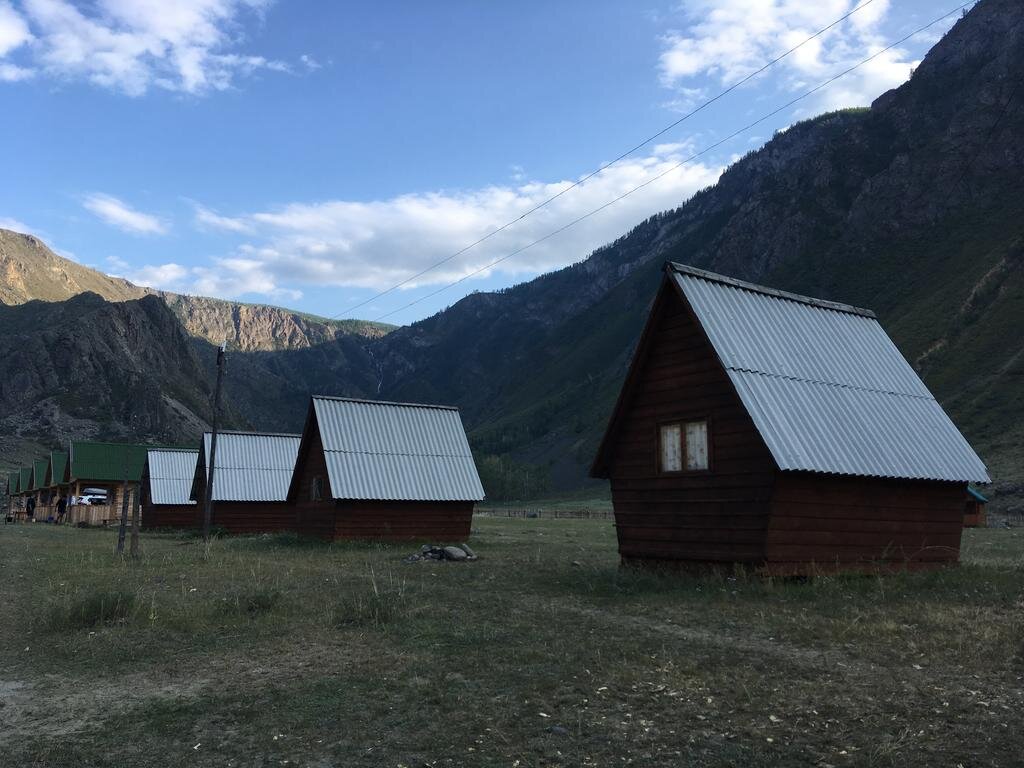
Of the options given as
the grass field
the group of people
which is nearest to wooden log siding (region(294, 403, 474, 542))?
the grass field

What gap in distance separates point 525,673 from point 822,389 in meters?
12.0

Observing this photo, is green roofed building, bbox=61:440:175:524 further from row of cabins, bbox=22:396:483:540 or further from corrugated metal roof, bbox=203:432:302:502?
row of cabins, bbox=22:396:483:540

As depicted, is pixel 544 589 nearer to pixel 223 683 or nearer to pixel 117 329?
pixel 223 683

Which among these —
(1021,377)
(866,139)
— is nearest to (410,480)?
(1021,377)

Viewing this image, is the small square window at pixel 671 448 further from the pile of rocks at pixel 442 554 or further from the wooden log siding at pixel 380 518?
the wooden log siding at pixel 380 518

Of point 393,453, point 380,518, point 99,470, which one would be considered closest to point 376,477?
point 380,518

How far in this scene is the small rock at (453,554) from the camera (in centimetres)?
2595

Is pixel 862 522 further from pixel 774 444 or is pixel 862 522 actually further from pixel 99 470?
pixel 99 470

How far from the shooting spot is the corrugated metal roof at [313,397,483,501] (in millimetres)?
33594

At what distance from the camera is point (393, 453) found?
117 ft

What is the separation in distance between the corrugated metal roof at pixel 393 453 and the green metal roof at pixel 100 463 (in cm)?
3644

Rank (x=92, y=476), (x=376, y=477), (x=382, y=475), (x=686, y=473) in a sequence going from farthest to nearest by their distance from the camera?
(x=92, y=476), (x=382, y=475), (x=376, y=477), (x=686, y=473)

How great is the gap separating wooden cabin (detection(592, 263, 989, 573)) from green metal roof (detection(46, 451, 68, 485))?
63.7 meters

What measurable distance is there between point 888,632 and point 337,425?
2746 centimetres
